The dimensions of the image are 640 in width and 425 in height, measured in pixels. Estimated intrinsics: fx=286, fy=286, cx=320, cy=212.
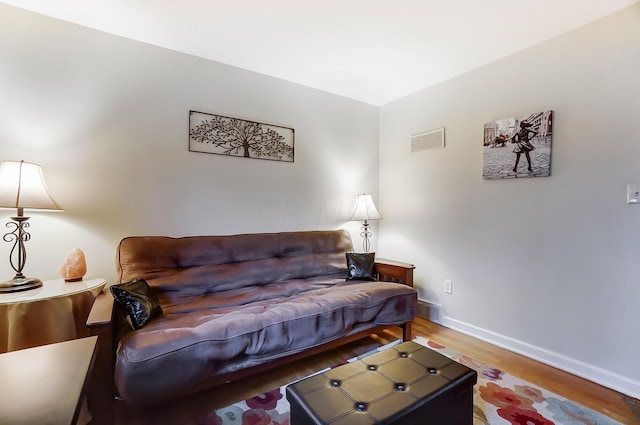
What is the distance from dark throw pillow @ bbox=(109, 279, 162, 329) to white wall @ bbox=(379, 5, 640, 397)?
2.41m

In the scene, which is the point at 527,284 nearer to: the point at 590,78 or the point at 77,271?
the point at 590,78

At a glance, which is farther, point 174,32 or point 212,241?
point 212,241

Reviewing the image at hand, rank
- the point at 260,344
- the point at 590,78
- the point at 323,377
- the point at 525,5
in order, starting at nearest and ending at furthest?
the point at 323,377
the point at 260,344
the point at 525,5
the point at 590,78

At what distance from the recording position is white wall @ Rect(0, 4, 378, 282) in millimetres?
1845

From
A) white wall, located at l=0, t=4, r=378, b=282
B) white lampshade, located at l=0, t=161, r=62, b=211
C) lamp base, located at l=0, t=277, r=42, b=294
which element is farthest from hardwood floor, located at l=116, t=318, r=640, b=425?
white lampshade, located at l=0, t=161, r=62, b=211

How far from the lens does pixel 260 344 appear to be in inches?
60.9

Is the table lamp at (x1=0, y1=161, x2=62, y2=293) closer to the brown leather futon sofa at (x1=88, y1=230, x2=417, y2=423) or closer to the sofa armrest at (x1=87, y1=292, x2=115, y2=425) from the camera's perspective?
the brown leather futon sofa at (x1=88, y1=230, x2=417, y2=423)

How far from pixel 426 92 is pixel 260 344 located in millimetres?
2769

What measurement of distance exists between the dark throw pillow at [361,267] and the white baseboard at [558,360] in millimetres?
907

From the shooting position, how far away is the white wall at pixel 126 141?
1845 mm

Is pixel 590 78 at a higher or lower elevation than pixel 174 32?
lower

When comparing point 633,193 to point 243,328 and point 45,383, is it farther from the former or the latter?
point 45,383

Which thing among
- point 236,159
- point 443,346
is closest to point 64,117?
point 236,159

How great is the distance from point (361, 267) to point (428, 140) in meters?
1.45
